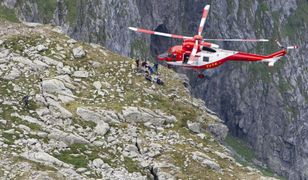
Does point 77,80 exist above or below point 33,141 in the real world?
above

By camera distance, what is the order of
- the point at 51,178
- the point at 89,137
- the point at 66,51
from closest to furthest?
the point at 51,178 < the point at 89,137 < the point at 66,51

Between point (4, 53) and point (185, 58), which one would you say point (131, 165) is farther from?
point (185, 58)

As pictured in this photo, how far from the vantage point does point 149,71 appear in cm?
6419

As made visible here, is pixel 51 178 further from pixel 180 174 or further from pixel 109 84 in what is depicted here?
pixel 109 84

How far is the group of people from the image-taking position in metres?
62.7

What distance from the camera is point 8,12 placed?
103 metres

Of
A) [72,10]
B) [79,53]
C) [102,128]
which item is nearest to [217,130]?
[102,128]

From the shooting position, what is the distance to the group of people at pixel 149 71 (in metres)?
62.7

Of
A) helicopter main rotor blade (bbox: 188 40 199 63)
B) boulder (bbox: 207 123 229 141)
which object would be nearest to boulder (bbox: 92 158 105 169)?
boulder (bbox: 207 123 229 141)

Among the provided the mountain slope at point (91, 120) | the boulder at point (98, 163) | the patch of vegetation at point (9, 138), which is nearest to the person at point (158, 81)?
the mountain slope at point (91, 120)

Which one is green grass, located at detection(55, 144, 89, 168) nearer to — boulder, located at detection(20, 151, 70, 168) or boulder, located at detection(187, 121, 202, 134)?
boulder, located at detection(20, 151, 70, 168)

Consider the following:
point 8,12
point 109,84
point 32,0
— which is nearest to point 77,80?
point 109,84

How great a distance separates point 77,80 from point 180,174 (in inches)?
651

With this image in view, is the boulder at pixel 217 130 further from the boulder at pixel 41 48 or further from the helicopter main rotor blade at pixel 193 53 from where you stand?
the boulder at pixel 41 48
